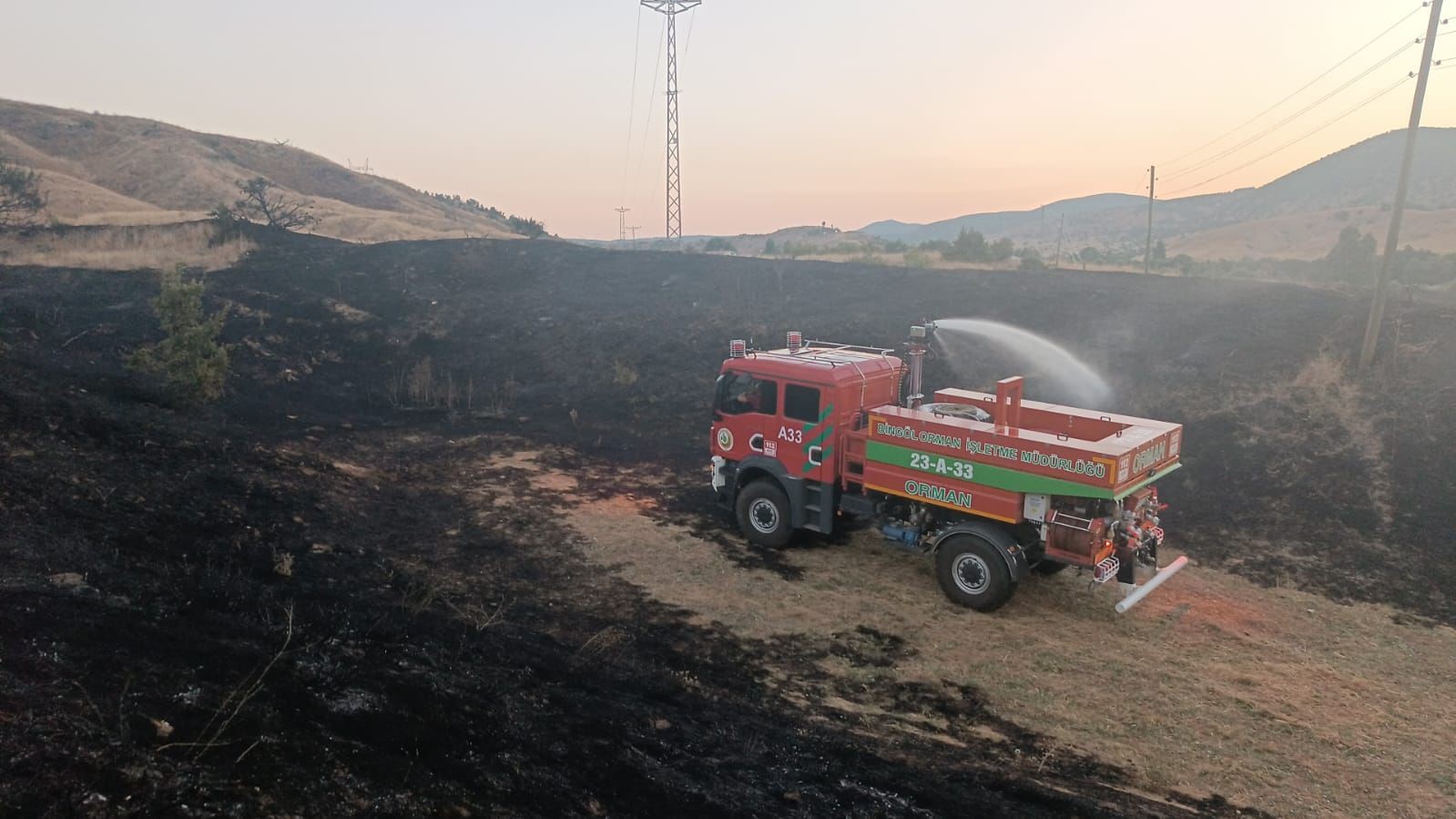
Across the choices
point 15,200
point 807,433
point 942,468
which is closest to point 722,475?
point 807,433

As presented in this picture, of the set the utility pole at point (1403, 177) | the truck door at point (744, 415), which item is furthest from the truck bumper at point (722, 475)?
the utility pole at point (1403, 177)

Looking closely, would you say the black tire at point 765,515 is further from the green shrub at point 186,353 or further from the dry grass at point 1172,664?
the green shrub at point 186,353

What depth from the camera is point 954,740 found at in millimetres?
6617

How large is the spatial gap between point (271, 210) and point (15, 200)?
12221 mm

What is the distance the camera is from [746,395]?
37.3 ft

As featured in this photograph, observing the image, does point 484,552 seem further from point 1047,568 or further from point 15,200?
point 15,200

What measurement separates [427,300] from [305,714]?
26.2m

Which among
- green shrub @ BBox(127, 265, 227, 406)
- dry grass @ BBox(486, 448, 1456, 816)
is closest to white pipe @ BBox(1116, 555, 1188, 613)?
dry grass @ BBox(486, 448, 1456, 816)

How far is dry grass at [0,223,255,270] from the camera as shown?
2698cm

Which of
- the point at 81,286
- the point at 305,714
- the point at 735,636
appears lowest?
the point at 735,636

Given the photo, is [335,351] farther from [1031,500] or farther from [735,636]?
[1031,500]

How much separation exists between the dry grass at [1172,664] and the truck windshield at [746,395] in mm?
2236

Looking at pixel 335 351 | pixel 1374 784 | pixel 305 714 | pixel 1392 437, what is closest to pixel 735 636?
pixel 305 714

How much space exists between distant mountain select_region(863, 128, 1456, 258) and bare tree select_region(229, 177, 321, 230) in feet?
240
